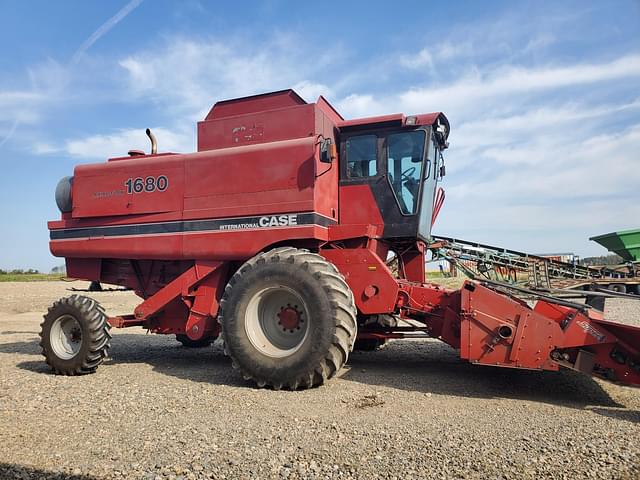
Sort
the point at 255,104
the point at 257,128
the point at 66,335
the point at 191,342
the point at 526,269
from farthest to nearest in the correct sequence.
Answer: the point at 526,269 < the point at 191,342 < the point at 255,104 < the point at 257,128 < the point at 66,335

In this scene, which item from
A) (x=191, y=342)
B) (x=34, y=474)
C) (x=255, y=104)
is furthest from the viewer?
(x=191, y=342)

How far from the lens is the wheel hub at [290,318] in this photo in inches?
239

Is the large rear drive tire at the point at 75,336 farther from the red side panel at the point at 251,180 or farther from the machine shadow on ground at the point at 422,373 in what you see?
the red side panel at the point at 251,180

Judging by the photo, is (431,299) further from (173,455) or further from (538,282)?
(538,282)

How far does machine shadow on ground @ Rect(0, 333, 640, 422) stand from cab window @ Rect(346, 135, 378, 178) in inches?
110

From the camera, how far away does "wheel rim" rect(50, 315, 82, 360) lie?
6980 millimetres

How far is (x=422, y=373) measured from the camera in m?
6.49

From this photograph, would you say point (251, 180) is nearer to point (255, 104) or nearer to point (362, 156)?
point (255, 104)

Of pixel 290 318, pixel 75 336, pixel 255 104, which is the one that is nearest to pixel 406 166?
pixel 255 104

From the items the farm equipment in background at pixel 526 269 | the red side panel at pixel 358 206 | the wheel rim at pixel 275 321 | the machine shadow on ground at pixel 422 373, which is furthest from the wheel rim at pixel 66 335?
the farm equipment in background at pixel 526 269

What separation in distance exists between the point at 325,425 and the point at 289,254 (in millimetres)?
2342

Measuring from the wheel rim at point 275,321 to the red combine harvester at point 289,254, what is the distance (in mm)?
18

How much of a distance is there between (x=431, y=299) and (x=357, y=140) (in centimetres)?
254

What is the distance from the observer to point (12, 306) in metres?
19.2
